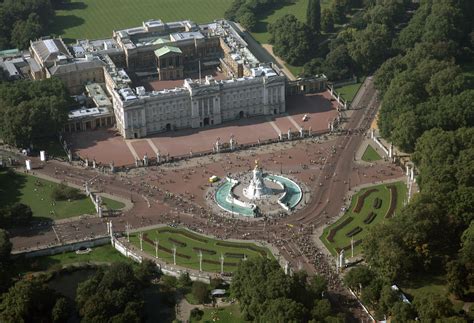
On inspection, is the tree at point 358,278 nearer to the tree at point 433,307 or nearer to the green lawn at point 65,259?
the tree at point 433,307

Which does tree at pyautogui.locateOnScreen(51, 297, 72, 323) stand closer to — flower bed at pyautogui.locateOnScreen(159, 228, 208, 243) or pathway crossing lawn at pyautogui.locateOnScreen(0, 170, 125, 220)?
flower bed at pyautogui.locateOnScreen(159, 228, 208, 243)

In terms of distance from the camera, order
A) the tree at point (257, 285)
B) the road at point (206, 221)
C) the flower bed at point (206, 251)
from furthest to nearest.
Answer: the road at point (206, 221) → the flower bed at point (206, 251) → the tree at point (257, 285)

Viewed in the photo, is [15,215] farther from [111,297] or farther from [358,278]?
[358,278]

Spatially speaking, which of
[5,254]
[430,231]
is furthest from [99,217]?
[430,231]

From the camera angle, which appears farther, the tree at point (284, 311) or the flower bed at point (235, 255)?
the flower bed at point (235, 255)

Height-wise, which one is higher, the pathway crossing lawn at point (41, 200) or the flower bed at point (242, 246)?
the pathway crossing lawn at point (41, 200)

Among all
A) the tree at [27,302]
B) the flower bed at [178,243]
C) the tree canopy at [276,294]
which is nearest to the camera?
the tree canopy at [276,294]

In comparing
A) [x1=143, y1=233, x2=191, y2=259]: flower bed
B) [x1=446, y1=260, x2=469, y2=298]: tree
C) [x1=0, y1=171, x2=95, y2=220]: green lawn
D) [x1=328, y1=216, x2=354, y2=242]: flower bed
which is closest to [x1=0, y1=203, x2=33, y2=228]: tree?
[x1=0, y1=171, x2=95, y2=220]: green lawn

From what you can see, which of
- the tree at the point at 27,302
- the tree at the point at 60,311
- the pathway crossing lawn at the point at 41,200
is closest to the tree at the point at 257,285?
the tree at the point at 60,311

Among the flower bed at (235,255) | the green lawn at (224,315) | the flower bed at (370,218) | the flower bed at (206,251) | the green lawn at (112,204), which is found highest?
the green lawn at (112,204)
